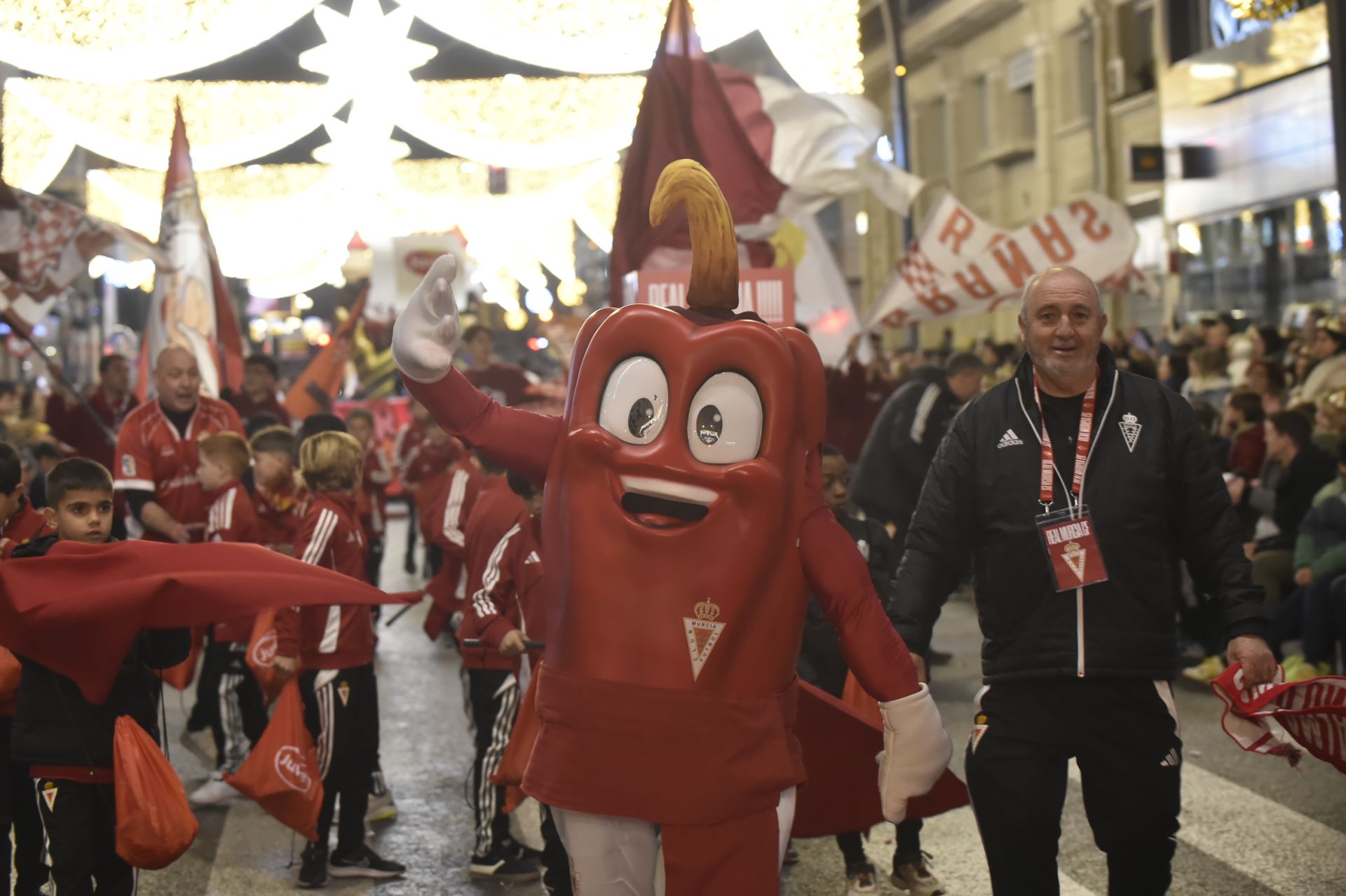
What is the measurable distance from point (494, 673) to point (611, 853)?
8.07 ft

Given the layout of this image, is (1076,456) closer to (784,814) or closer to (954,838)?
(784,814)

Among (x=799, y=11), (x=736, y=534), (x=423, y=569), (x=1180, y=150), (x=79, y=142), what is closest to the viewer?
(x=736, y=534)

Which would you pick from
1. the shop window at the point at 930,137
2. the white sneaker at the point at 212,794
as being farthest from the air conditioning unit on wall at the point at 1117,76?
the white sneaker at the point at 212,794

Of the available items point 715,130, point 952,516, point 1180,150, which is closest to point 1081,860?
point 952,516

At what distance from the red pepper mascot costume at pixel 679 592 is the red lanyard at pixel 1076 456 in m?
0.57

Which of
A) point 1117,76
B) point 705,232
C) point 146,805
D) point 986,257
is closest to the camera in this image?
point 705,232

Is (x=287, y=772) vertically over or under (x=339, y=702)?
under

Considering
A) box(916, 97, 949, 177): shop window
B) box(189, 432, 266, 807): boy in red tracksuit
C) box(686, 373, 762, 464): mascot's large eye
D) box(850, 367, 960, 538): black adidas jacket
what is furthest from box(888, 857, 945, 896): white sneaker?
box(916, 97, 949, 177): shop window

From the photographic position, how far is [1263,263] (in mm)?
21891

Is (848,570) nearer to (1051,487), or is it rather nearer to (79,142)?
(1051,487)

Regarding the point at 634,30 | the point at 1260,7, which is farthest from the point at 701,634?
the point at 634,30

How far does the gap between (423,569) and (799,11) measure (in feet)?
22.4

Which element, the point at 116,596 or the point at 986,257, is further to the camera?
the point at 986,257

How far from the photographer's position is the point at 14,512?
5.34 m
